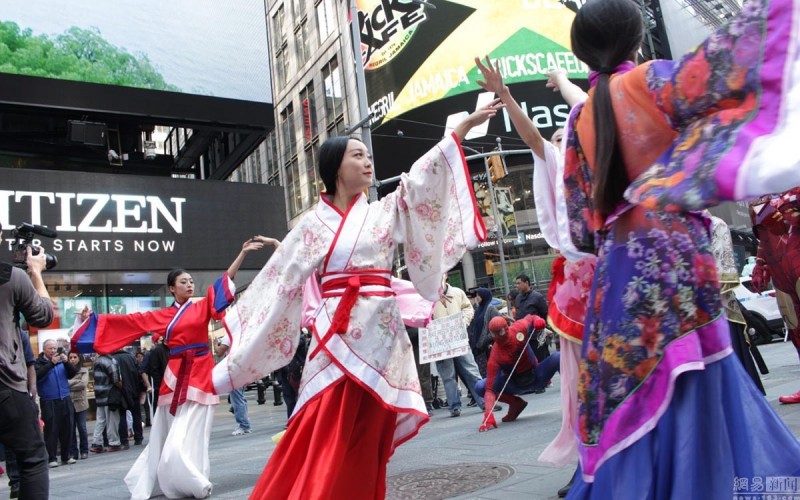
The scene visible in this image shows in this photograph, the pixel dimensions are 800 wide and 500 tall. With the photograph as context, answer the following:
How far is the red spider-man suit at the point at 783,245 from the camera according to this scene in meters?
4.79

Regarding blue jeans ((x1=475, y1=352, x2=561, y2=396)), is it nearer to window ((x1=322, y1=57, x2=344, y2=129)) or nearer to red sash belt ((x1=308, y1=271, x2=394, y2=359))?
red sash belt ((x1=308, y1=271, x2=394, y2=359))

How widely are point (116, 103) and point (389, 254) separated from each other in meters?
13.4

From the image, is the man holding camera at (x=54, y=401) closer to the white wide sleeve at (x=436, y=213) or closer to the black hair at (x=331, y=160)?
the black hair at (x=331, y=160)

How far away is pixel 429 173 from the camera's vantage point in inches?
122

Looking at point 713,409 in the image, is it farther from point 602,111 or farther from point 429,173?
point 429,173

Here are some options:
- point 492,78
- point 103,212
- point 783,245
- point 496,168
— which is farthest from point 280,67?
point 492,78

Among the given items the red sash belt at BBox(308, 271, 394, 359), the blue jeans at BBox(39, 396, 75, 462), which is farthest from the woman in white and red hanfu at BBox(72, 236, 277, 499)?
the blue jeans at BBox(39, 396, 75, 462)

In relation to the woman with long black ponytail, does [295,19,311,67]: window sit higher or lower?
higher

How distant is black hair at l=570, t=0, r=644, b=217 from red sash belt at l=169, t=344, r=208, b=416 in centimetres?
427

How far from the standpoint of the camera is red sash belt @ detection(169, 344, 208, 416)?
5.38m

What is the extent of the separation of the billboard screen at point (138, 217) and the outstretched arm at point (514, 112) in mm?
12270

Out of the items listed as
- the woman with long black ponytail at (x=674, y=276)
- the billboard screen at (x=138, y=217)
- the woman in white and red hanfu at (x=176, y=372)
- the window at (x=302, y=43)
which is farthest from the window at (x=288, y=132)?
the woman with long black ponytail at (x=674, y=276)

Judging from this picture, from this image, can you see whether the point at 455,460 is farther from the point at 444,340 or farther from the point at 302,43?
the point at 302,43

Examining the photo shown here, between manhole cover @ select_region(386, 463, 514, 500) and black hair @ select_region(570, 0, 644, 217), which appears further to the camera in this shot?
manhole cover @ select_region(386, 463, 514, 500)
